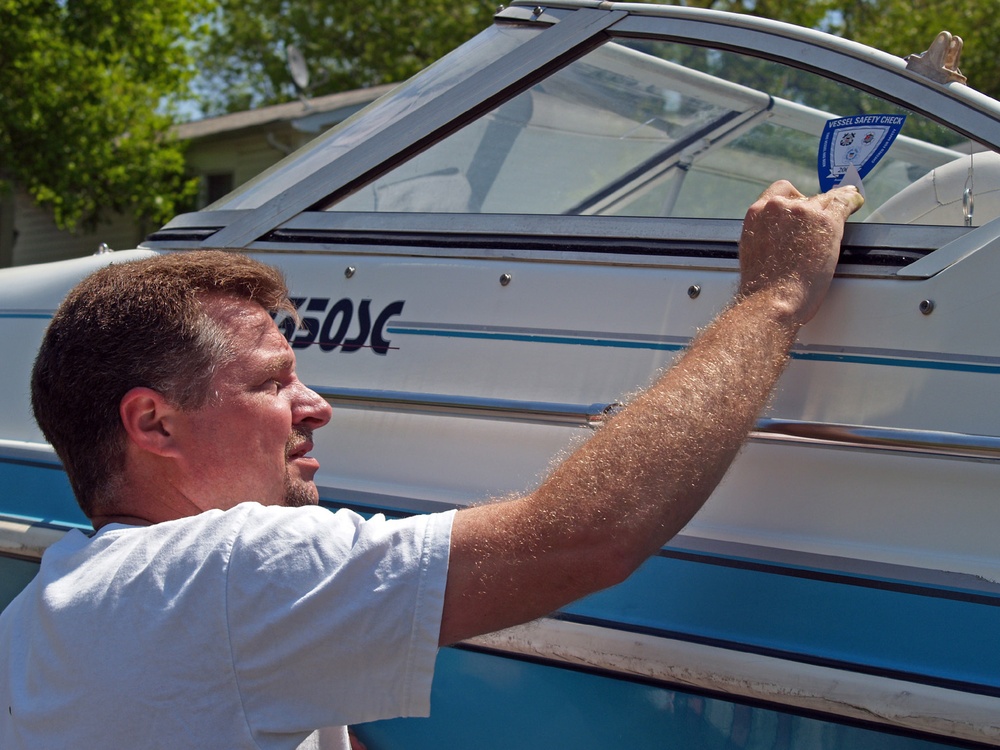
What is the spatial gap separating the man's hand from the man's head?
770 millimetres

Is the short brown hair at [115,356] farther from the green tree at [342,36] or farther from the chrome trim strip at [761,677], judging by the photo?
the green tree at [342,36]

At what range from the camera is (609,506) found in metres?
1.28

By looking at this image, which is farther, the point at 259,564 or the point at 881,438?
the point at 881,438

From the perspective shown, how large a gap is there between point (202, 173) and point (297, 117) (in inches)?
139

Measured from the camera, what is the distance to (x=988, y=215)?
214cm

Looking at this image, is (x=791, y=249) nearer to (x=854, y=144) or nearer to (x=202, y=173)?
(x=854, y=144)

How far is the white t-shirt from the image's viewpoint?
1284mm

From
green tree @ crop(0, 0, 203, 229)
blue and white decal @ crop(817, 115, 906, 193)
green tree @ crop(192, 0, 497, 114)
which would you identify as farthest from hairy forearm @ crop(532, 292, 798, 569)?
green tree @ crop(192, 0, 497, 114)

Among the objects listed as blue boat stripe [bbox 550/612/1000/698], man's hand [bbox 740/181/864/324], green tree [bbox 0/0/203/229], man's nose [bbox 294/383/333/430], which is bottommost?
blue boat stripe [bbox 550/612/1000/698]

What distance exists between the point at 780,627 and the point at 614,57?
5.63 ft

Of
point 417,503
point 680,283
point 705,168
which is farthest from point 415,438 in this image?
point 705,168

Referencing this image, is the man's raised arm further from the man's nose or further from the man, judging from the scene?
the man's nose

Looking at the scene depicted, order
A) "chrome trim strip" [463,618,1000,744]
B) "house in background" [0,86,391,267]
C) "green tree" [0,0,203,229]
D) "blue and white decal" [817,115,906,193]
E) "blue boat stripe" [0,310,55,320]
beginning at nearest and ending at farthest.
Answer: "chrome trim strip" [463,618,1000,744]
"blue and white decal" [817,115,906,193]
"blue boat stripe" [0,310,55,320]
"green tree" [0,0,203,229]
"house in background" [0,86,391,267]

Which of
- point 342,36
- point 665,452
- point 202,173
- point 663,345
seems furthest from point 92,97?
point 665,452
